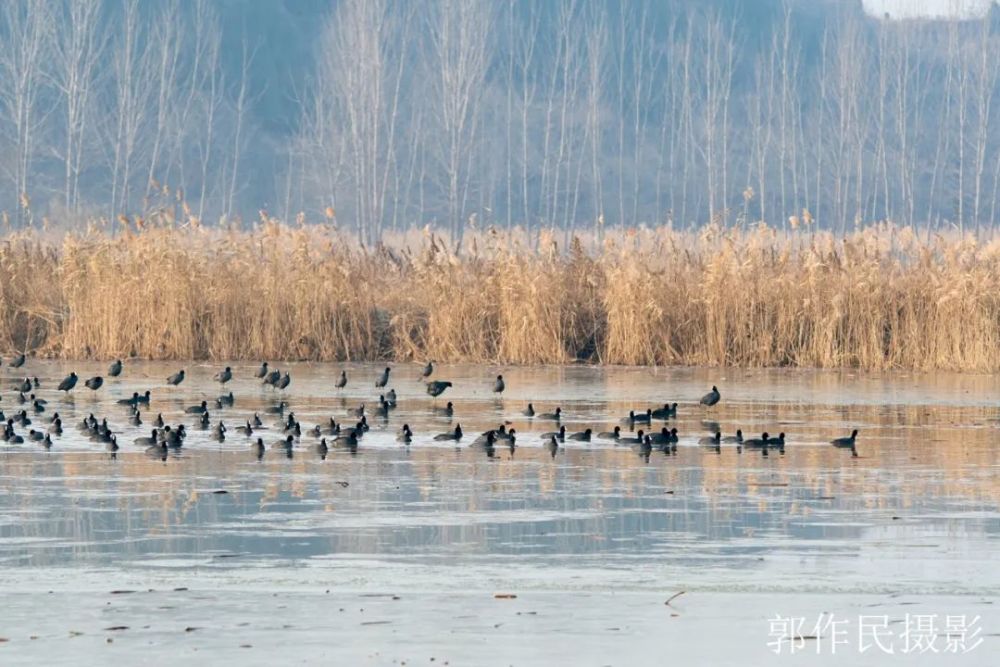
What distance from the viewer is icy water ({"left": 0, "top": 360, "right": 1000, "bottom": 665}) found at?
7215 millimetres

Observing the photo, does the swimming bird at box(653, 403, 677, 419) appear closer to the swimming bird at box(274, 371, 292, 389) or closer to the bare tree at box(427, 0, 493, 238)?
the swimming bird at box(274, 371, 292, 389)

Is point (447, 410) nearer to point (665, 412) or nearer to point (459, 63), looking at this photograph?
point (665, 412)

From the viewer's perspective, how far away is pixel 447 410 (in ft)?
58.4

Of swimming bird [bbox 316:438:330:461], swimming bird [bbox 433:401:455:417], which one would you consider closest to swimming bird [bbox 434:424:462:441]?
swimming bird [bbox 316:438:330:461]

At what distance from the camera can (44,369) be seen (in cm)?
2394

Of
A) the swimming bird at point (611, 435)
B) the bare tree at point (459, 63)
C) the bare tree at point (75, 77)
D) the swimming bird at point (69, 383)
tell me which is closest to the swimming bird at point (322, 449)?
the swimming bird at point (611, 435)

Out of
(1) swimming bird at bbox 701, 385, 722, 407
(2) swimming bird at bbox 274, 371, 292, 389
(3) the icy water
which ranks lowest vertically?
(3) the icy water

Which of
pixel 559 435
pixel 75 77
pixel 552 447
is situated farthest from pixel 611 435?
pixel 75 77

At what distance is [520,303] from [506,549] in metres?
15.8

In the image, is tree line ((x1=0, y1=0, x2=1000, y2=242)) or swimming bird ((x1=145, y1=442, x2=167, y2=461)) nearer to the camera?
swimming bird ((x1=145, y1=442, x2=167, y2=461))

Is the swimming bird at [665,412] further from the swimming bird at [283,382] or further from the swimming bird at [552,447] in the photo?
the swimming bird at [283,382]

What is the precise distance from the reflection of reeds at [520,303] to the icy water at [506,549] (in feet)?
→ 25.1

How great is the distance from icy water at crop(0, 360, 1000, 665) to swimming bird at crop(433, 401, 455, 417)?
660mm

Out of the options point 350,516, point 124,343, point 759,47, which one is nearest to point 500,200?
point 759,47
